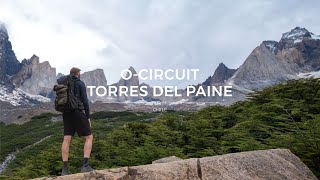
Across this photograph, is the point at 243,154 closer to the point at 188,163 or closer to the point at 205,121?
the point at 188,163

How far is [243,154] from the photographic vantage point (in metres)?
8.20

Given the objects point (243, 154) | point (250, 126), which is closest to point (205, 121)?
point (250, 126)

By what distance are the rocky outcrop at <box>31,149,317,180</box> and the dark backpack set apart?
129 cm

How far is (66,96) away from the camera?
839 centimetres

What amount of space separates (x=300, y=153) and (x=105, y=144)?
25.7 feet

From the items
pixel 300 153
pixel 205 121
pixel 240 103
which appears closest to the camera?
pixel 300 153

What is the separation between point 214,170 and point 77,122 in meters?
2.68

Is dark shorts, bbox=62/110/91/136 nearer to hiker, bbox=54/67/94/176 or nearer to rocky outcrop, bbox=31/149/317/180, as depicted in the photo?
hiker, bbox=54/67/94/176

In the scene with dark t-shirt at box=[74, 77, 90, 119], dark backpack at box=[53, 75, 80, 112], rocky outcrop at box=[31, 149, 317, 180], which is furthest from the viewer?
dark t-shirt at box=[74, 77, 90, 119]

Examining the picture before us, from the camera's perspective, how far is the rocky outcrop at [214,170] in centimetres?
767

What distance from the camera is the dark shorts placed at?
8477mm

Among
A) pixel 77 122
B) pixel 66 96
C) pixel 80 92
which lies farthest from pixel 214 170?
pixel 66 96

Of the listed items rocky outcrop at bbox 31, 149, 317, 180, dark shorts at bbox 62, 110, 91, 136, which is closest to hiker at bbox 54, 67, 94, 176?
dark shorts at bbox 62, 110, 91, 136

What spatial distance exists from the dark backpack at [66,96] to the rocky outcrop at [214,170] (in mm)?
1292
